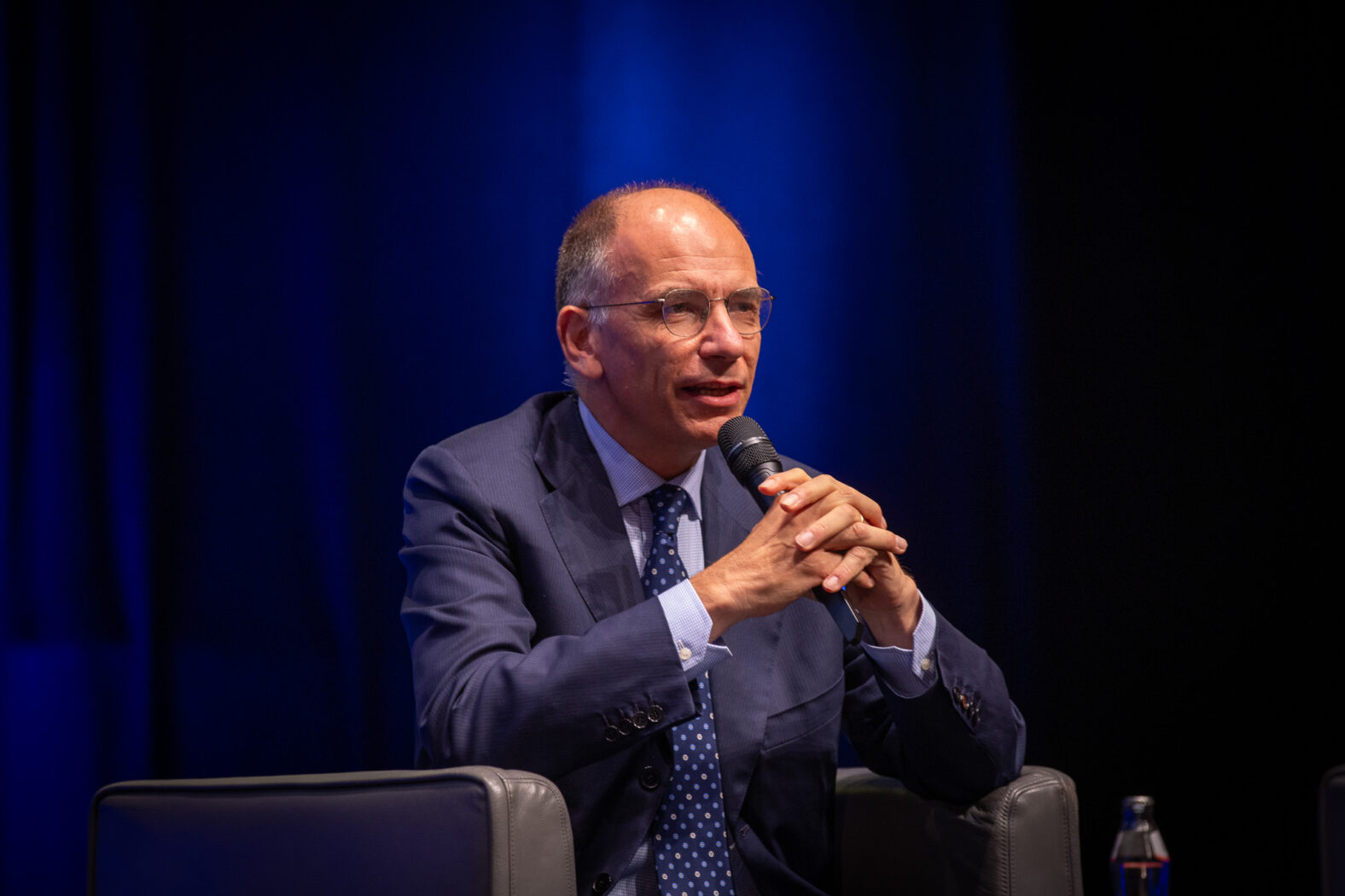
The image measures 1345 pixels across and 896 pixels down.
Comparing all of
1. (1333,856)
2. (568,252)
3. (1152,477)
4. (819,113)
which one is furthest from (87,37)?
(1333,856)

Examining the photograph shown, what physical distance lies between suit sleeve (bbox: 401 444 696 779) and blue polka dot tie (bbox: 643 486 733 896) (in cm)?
18

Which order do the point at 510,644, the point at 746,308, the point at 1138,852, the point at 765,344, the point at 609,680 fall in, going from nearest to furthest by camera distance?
1. the point at 1138,852
2. the point at 609,680
3. the point at 510,644
4. the point at 746,308
5. the point at 765,344

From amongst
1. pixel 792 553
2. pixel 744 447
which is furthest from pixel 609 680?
pixel 744 447

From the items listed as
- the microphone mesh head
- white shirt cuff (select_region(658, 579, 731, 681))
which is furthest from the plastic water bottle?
the microphone mesh head

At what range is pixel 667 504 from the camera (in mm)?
1836

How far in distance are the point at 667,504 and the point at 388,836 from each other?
0.73 m

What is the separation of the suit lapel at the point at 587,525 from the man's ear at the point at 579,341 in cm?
11

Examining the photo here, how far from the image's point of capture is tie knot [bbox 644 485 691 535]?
1818 millimetres

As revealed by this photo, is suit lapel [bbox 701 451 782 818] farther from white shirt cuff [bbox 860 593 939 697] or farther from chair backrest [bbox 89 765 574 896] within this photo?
chair backrest [bbox 89 765 574 896]

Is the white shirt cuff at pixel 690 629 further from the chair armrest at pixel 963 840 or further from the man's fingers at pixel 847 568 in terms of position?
the chair armrest at pixel 963 840

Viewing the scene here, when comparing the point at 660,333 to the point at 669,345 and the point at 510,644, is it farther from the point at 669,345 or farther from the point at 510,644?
the point at 510,644

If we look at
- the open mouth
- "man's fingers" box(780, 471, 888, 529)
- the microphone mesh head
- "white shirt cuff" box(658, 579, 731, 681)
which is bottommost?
"white shirt cuff" box(658, 579, 731, 681)

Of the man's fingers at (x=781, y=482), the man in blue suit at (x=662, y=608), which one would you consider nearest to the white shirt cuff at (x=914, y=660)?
the man in blue suit at (x=662, y=608)

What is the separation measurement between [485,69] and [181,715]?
152 centimetres
